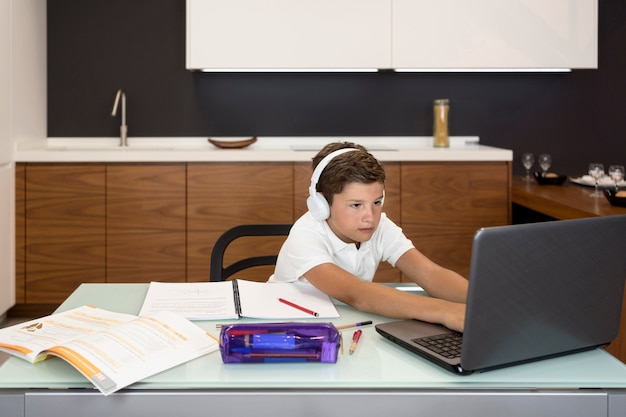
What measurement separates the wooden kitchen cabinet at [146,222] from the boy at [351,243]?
6.62 feet

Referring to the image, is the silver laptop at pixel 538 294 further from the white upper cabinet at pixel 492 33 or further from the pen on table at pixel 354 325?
the white upper cabinet at pixel 492 33

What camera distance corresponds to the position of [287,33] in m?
4.41

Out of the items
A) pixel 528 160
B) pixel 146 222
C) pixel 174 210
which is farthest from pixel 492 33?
pixel 146 222

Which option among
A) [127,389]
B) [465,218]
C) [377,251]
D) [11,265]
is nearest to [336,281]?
[377,251]

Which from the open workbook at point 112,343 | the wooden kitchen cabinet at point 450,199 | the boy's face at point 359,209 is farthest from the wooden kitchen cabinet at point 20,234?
the open workbook at point 112,343

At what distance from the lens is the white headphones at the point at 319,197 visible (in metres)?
2.21

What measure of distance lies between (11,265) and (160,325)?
2874mm

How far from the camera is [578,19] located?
443cm

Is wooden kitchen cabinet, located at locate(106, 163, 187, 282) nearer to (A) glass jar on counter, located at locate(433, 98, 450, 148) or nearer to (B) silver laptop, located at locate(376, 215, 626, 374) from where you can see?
(A) glass jar on counter, located at locate(433, 98, 450, 148)

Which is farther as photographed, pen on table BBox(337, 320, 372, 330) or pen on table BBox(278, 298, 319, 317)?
pen on table BBox(278, 298, 319, 317)

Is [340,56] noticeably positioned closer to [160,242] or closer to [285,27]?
[285,27]

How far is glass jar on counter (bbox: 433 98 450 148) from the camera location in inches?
184

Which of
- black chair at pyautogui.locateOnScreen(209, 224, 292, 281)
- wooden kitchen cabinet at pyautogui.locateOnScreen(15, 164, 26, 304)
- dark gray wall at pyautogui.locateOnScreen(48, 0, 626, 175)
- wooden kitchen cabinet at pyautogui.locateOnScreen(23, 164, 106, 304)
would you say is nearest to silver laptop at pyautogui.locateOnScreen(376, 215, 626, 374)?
black chair at pyautogui.locateOnScreen(209, 224, 292, 281)

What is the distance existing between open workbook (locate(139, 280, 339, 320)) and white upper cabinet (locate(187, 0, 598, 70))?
2.57m
